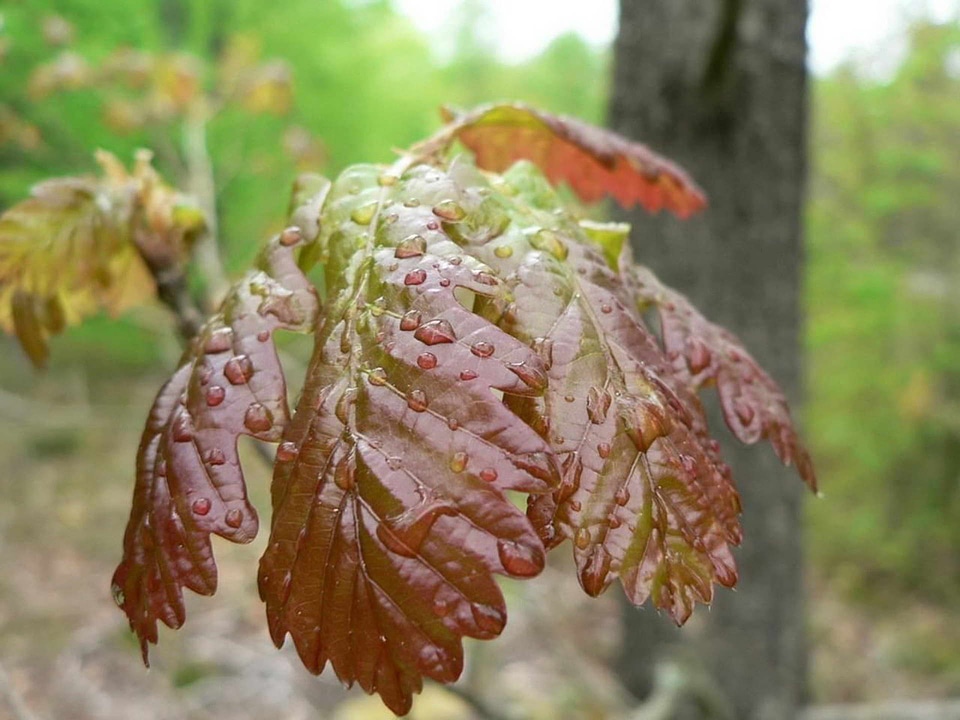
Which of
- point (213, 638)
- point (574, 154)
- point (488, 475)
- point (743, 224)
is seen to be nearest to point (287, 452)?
point (488, 475)

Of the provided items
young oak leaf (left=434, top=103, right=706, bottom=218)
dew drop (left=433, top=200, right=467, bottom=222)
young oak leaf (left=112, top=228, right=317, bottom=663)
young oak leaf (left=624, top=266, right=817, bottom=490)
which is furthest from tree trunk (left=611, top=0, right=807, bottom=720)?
young oak leaf (left=112, top=228, right=317, bottom=663)

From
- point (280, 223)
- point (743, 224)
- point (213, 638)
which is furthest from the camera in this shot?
point (280, 223)

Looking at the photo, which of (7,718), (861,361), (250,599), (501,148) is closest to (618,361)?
(501,148)

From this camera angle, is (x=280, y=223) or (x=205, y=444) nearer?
(x=205, y=444)

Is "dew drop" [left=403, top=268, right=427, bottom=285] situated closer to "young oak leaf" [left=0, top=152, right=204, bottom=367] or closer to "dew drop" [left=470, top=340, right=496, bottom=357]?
"dew drop" [left=470, top=340, right=496, bottom=357]

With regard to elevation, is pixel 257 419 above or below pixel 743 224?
above

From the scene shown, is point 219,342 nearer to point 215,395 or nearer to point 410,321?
point 215,395

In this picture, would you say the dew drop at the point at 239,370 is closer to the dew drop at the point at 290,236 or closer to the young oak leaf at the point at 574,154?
the dew drop at the point at 290,236
